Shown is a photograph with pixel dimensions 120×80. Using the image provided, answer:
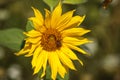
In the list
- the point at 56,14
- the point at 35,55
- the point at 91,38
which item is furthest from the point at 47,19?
the point at 91,38

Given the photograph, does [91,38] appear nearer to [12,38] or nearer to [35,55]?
[12,38]

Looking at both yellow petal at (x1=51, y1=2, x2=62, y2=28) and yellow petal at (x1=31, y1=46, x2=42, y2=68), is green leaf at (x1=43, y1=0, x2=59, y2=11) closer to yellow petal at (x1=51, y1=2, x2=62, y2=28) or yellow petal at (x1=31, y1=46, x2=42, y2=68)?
yellow petal at (x1=51, y1=2, x2=62, y2=28)

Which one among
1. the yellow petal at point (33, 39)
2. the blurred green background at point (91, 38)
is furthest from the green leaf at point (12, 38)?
the blurred green background at point (91, 38)

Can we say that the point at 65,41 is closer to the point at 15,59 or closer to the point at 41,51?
the point at 41,51

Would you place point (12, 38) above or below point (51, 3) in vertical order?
below

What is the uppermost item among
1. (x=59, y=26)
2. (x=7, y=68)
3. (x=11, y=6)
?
(x=11, y=6)

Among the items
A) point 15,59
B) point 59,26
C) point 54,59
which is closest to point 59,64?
point 54,59
